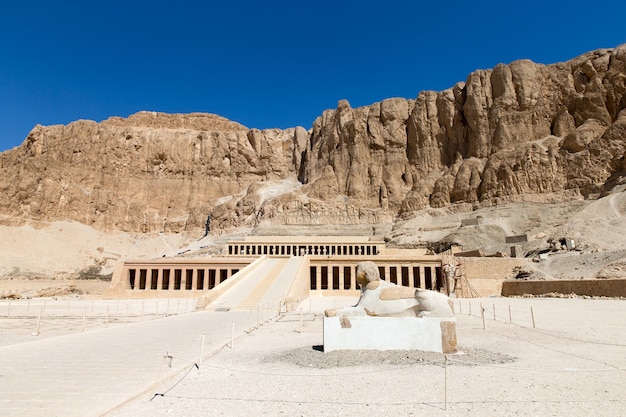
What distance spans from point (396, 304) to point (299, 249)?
194 ft

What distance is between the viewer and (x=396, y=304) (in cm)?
1020

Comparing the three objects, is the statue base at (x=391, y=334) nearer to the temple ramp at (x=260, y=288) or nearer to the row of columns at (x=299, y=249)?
the temple ramp at (x=260, y=288)

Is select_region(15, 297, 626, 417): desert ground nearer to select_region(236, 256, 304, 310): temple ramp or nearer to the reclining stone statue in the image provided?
the reclining stone statue

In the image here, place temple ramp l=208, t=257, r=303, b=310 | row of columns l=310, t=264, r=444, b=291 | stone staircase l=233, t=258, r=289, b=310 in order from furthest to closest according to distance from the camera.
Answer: row of columns l=310, t=264, r=444, b=291
temple ramp l=208, t=257, r=303, b=310
stone staircase l=233, t=258, r=289, b=310

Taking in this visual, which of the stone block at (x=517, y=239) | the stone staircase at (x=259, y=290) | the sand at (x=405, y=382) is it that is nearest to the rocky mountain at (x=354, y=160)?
the stone block at (x=517, y=239)

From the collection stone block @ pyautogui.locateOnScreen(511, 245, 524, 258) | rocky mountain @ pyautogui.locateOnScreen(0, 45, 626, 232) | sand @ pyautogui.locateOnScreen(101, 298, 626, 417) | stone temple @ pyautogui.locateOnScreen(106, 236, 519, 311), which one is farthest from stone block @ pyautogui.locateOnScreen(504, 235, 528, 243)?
sand @ pyautogui.locateOnScreen(101, 298, 626, 417)

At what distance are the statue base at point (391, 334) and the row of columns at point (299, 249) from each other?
54.3 metres

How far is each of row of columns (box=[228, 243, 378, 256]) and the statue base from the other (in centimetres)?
5434

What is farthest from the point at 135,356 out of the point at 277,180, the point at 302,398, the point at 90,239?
the point at 277,180

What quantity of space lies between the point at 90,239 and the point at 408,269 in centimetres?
7311

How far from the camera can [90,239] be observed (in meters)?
90.2

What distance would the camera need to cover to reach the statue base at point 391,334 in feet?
31.7

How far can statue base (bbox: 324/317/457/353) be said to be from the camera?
31.7 feet

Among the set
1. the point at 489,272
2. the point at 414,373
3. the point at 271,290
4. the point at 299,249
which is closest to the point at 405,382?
the point at 414,373
